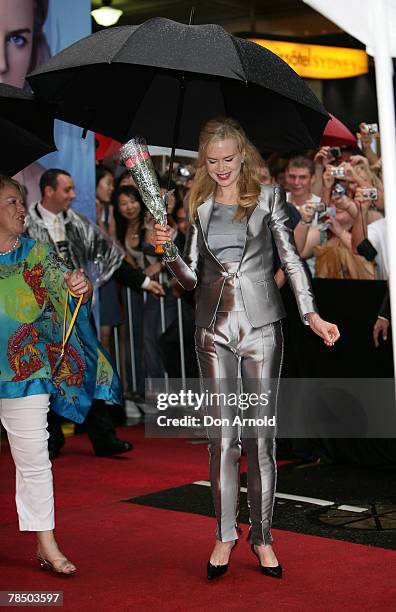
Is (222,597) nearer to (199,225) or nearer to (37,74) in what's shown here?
(199,225)

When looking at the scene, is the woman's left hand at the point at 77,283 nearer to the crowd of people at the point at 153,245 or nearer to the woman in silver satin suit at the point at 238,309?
the crowd of people at the point at 153,245

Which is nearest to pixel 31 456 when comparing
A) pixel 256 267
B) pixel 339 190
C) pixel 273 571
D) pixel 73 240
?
pixel 273 571

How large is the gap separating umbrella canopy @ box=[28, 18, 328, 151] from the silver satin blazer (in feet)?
1.25

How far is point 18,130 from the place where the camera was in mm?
4543

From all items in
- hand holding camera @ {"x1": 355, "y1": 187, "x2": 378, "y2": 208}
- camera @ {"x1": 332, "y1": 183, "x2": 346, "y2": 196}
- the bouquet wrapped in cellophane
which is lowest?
the bouquet wrapped in cellophane

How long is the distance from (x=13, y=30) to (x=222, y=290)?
14.6 feet

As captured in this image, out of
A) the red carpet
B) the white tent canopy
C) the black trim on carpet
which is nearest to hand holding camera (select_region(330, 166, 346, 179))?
the black trim on carpet

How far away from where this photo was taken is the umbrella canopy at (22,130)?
4486 millimetres

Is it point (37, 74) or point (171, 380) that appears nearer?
point (37, 74)

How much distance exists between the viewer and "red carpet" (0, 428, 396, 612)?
4074 millimetres

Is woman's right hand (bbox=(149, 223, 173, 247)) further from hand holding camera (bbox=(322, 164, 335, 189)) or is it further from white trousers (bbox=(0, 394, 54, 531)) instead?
hand holding camera (bbox=(322, 164, 335, 189))

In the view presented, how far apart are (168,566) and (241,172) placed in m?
1.77

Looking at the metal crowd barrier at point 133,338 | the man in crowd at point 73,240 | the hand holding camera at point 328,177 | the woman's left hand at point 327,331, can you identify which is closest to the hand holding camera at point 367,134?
the hand holding camera at point 328,177

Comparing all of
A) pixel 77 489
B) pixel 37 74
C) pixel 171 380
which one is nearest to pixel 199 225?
pixel 37 74
